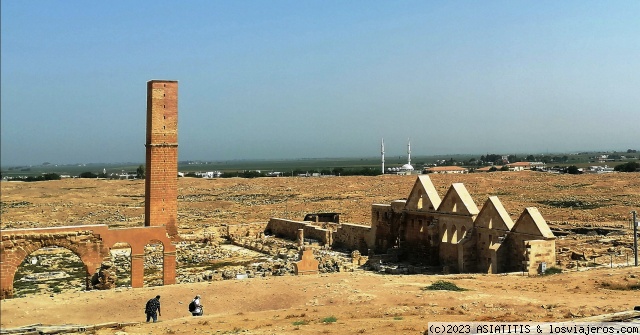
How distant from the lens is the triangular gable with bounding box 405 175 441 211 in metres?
Answer: 27.1

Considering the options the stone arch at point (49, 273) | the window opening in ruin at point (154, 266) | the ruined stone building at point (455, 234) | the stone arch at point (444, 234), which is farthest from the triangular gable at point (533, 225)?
the stone arch at point (49, 273)

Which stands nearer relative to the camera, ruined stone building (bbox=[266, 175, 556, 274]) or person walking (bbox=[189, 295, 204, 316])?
person walking (bbox=[189, 295, 204, 316])

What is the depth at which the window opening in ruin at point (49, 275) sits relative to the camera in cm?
2283

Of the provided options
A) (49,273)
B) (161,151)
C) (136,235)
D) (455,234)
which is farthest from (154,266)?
(455,234)

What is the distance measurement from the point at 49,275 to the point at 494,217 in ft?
63.3

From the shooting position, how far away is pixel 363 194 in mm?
68250

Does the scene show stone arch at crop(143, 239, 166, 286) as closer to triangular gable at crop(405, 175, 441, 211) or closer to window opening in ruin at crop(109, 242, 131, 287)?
window opening in ruin at crop(109, 242, 131, 287)

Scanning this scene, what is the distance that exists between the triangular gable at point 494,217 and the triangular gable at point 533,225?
23.9 inches

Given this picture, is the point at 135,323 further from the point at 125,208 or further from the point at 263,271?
the point at 125,208

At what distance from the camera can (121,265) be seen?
92.6ft

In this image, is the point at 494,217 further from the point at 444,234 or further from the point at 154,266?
the point at 154,266

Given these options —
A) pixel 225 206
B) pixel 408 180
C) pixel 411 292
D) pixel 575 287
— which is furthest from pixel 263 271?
pixel 408 180

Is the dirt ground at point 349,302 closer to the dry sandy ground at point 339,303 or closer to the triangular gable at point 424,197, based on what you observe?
the dry sandy ground at point 339,303

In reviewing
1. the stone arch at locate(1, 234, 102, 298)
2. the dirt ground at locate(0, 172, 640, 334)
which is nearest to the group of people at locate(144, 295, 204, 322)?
the dirt ground at locate(0, 172, 640, 334)
